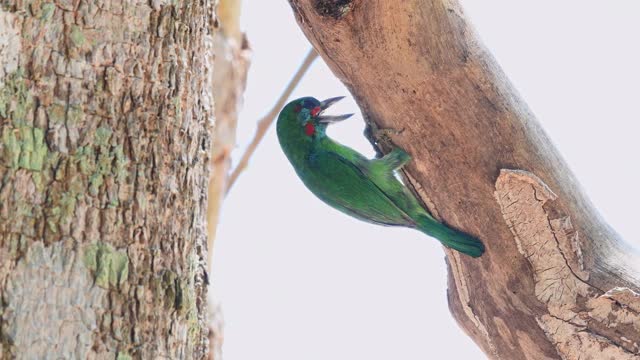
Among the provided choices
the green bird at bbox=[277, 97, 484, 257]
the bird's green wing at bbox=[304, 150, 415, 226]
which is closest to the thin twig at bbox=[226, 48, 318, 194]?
the green bird at bbox=[277, 97, 484, 257]

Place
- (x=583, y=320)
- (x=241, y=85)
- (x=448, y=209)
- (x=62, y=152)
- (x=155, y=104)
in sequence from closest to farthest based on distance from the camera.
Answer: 1. (x=62, y=152)
2. (x=155, y=104)
3. (x=583, y=320)
4. (x=448, y=209)
5. (x=241, y=85)

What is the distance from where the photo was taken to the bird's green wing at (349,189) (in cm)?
337

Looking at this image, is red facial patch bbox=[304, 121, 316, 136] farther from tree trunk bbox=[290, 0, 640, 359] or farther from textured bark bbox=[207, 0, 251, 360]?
textured bark bbox=[207, 0, 251, 360]

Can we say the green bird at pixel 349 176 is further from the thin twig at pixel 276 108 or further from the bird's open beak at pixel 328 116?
the thin twig at pixel 276 108

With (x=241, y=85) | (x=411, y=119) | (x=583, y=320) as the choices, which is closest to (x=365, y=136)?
(x=411, y=119)

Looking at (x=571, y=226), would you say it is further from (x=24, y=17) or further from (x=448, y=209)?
(x=24, y=17)

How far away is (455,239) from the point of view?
9.48ft

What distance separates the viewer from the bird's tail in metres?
2.88

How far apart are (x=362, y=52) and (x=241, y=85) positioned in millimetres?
2828

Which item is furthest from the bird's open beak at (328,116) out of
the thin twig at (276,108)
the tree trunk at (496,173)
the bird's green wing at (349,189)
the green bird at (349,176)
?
the thin twig at (276,108)

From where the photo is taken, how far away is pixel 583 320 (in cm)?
269

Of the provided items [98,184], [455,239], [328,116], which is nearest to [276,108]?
[328,116]

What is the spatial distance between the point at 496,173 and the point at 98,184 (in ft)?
4.80

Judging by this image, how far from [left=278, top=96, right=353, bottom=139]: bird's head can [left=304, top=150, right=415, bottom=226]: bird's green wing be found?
17 cm
